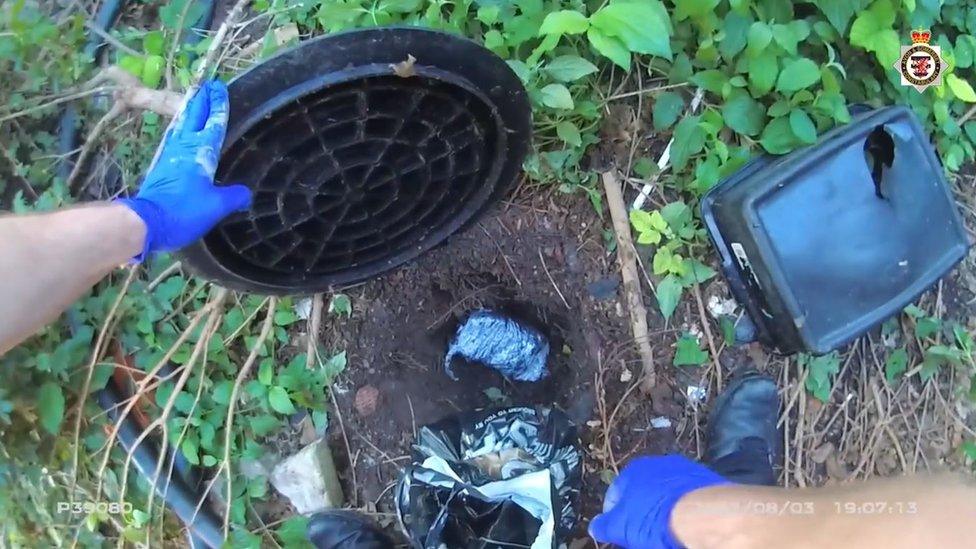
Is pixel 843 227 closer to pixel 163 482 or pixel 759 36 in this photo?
pixel 759 36

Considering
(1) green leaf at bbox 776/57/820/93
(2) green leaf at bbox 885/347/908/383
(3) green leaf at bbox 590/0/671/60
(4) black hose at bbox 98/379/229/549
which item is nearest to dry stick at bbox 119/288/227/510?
(4) black hose at bbox 98/379/229/549

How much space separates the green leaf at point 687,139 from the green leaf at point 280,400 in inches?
31.8

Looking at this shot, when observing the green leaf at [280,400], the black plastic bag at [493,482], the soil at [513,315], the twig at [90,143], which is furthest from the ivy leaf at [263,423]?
the twig at [90,143]

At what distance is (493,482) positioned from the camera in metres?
1.25

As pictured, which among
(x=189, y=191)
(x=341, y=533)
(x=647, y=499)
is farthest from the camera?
(x=341, y=533)

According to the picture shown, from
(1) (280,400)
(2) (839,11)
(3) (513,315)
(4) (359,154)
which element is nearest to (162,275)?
(1) (280,400)

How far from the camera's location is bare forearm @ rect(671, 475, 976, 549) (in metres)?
0.82

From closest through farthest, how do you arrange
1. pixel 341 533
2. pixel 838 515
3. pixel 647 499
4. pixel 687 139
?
1. pixel 838 515
2. pixel 647 499
3. pixel 687 139
4. pixel 341 533

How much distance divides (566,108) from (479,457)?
24.5 inches

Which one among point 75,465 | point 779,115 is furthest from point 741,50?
point 75,465

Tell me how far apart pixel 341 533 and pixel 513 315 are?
52cm

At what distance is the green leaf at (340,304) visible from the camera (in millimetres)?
1407

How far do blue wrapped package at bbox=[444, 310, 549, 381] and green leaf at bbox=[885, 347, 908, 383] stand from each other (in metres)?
0.64

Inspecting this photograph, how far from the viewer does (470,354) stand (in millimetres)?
1437
